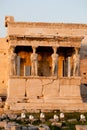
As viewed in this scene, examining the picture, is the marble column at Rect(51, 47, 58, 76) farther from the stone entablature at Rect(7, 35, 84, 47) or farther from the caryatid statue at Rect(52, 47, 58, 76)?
the stone entablature at Rect(7, 35, 84, 47)

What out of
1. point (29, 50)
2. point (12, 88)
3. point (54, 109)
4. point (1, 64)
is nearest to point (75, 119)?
point (54, 109)

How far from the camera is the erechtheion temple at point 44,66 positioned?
84.4 feet

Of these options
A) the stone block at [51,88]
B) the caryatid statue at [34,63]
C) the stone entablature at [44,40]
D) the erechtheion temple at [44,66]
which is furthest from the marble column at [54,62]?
the caryatid statue at [34,63]

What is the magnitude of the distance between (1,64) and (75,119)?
995 cm

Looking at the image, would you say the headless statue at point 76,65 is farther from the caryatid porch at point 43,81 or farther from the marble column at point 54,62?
the marble column at point 54,62

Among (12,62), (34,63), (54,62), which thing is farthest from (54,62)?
(12,62)

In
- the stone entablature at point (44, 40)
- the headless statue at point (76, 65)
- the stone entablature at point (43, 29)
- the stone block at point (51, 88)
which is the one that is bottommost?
the stone block at point (51, 88)

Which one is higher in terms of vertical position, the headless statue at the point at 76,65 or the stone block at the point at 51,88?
the headless statue at the point at 76,65

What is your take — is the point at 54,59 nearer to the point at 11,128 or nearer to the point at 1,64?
the point at 1,64

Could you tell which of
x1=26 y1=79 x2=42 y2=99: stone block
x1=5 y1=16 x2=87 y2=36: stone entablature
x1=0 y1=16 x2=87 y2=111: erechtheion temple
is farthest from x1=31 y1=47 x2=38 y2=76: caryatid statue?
x1=5 y1=16 x2=87 y2=36: stone entablature

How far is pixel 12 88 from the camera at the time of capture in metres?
26.0

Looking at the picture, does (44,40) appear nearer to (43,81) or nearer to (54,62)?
(54,62)

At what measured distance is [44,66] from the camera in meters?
28.4

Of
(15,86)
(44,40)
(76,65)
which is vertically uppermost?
(44,40)
